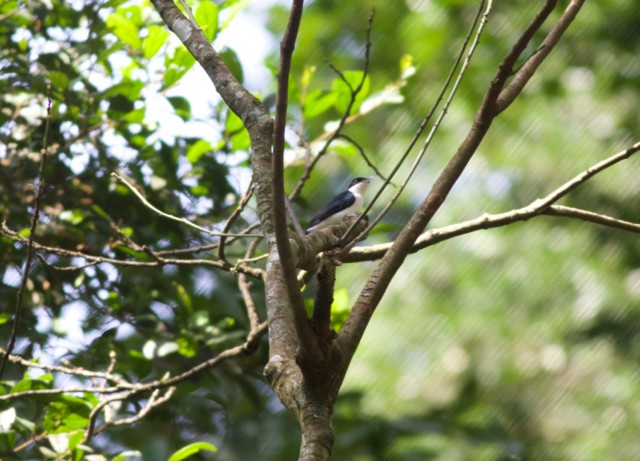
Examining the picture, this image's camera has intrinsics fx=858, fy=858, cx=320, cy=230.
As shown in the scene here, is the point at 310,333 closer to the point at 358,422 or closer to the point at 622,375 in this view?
the point at 358,422

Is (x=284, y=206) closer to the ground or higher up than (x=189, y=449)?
closer to the ground

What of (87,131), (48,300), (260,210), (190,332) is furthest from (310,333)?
(87,131)

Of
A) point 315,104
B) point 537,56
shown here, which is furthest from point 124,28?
point 537,56

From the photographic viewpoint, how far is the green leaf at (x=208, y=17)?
271 cm

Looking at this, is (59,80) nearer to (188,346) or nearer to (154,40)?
(154,40)

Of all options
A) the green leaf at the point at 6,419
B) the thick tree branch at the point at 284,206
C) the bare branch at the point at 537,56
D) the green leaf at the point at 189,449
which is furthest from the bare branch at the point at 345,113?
the green leaf at the point at 6,419

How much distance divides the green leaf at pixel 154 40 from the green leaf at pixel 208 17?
20 centimetres

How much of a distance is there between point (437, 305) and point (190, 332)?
3.41 meters

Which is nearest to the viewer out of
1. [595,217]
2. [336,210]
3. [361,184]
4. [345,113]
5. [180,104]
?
[595,217]

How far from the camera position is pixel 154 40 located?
2883 millimetres

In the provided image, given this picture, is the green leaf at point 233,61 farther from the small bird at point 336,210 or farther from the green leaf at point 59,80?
the small bird at point 336,210

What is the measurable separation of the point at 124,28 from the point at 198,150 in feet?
1.64

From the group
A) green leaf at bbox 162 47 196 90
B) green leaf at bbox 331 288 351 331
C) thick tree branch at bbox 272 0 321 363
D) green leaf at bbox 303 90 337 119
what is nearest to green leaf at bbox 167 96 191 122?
green leaf at bbox 162 47 196 90

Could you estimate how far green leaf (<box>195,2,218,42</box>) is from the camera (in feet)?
8.87
